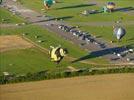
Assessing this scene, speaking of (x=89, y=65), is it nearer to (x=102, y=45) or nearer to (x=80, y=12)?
(x=102, y=45)

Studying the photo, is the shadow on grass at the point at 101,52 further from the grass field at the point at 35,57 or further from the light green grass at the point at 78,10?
the light green grass at the point at 78,10

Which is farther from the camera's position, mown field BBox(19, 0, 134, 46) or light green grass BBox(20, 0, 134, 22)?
light green grass BBox(20, 0, 134, 22)

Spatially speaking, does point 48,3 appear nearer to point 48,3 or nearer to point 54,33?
point 48,3

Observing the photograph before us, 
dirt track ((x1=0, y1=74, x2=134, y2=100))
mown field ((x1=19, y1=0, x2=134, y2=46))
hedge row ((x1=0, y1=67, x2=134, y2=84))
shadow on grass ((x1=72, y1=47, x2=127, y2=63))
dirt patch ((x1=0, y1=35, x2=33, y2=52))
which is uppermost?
mown field ((x1=19, y1=0, x2=134, y2=46))

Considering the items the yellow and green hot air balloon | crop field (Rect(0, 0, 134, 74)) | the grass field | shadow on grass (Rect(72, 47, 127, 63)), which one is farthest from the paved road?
the yellow and green hot air balloon

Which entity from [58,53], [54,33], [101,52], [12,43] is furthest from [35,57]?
A: [54,33]

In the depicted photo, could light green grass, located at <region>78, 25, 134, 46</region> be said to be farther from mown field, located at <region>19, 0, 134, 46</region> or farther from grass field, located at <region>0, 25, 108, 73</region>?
grass field, located at <region>0, 25, 108, 73</region>

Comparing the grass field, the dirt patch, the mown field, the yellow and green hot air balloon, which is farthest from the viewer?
the yellow and green hot air balloon
